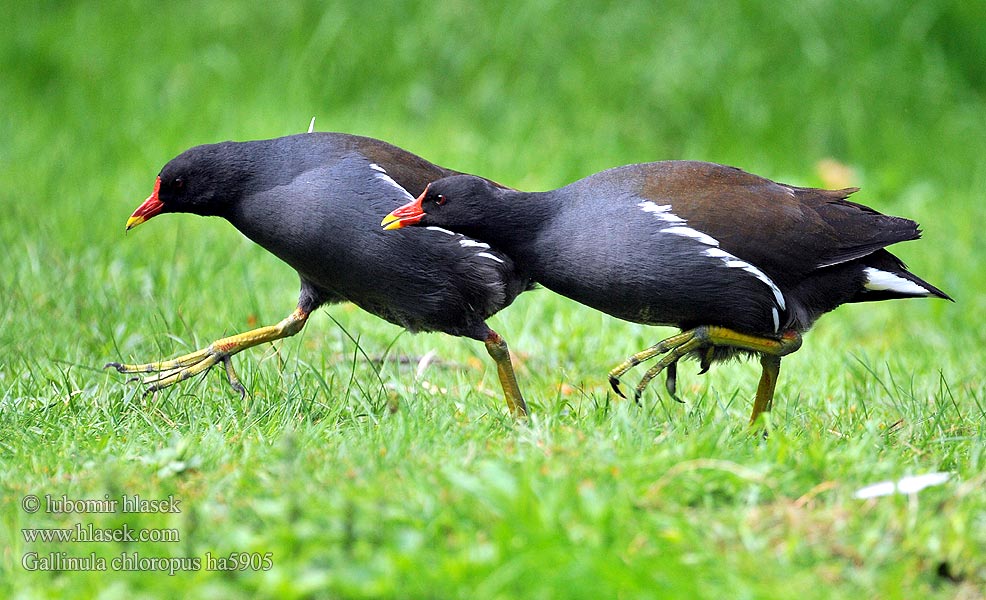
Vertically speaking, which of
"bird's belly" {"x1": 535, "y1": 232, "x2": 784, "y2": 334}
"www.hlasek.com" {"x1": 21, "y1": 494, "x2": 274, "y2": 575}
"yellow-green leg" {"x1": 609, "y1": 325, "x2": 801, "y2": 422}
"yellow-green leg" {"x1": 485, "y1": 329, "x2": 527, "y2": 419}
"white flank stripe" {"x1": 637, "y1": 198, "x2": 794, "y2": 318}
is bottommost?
"www.hlasek.com" {"x1": 21, "y1": 494, "x2": 274, "y2": 575}

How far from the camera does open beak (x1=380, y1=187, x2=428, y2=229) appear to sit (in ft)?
11.9

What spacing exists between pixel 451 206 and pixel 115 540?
167 cm

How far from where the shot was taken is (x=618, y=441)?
9.92 ft

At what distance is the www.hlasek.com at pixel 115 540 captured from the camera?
7.78ft

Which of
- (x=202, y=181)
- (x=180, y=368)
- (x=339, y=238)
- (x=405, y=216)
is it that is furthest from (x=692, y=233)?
(x=180, y=368)

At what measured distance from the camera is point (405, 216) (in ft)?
11.9

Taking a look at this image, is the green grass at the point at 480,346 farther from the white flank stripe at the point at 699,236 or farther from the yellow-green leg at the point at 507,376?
the white flank stripe at the point at 699,236

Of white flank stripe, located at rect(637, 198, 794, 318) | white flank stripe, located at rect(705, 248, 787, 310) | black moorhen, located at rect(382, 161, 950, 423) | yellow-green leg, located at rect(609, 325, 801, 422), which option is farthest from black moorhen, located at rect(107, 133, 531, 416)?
white flank stripe, located at rect(705, 248, 787, 310)

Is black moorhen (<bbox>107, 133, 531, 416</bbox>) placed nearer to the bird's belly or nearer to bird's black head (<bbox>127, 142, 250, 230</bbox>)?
bird's black head (<bbox>127, 142, 250, 230</bbox>)

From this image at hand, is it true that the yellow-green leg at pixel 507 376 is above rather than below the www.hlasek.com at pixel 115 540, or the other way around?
above

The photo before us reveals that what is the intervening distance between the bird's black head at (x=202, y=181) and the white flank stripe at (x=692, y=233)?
148 centimetres

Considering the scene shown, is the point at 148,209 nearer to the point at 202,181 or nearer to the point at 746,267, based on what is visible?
the point at 202,181

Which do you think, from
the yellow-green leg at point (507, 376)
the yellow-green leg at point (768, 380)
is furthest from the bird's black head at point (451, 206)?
the yellow-green leg at point (768, 380)

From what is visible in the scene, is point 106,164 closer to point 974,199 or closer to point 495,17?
point 495,17
